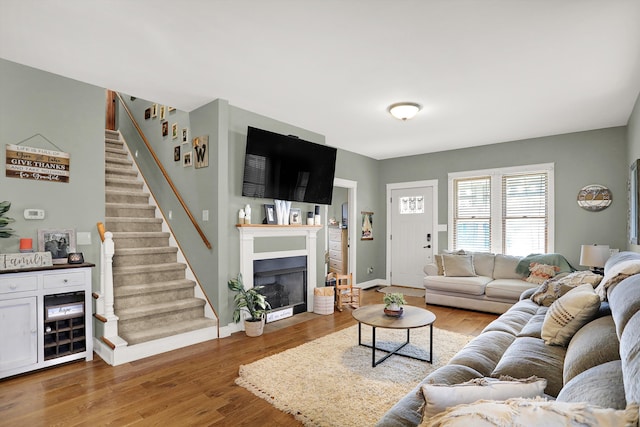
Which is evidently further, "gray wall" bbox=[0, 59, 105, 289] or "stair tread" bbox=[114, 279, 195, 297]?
"stair tread" bbox=[114, 279, 195, 297]

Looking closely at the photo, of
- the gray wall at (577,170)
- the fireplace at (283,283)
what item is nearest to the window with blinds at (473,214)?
the gray wall at (577,170)

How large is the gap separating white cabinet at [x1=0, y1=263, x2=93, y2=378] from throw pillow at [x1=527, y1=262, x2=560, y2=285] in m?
5.37

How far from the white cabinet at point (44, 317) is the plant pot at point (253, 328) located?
4.83 ft

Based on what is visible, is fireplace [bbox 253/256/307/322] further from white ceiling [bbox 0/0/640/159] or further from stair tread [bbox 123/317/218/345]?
white ceiling [bbox 0/0/640/159]

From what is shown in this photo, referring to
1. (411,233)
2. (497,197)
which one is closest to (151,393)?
(411,233)

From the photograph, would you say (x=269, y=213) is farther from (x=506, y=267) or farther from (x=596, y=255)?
(x=596, y=255)

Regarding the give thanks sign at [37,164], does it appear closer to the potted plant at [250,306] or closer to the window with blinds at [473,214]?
the potted plant at [250,306]

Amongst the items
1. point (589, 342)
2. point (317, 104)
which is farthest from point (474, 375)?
point (317, 104)

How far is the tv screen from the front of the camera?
411 centimetres

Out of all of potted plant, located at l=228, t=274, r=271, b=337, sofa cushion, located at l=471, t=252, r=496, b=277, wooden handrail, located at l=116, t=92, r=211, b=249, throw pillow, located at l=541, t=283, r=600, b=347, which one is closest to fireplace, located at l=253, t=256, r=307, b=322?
potted plant, located at l=228, t=274, r=271, b=337

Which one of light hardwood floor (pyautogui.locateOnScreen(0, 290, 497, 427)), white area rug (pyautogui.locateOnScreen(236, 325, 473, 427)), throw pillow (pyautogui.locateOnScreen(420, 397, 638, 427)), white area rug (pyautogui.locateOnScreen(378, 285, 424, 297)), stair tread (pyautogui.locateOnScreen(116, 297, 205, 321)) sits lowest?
white area rug (pyautogui.locateOnScreen(378, 285, 424, 297))

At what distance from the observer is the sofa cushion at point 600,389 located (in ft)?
3.03

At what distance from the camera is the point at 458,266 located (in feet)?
17.4

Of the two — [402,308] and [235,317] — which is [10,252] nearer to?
[235,317]
